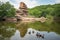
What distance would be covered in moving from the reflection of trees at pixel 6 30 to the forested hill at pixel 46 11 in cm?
64

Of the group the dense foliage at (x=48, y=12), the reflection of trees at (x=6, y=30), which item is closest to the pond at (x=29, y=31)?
the reflection of trees at (x=6, y=30)

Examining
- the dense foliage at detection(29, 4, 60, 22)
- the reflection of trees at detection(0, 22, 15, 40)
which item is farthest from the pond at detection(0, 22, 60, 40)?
the dense foliage at detection(29, 4, 60, 22)

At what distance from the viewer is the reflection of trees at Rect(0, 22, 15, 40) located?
14.4 feet

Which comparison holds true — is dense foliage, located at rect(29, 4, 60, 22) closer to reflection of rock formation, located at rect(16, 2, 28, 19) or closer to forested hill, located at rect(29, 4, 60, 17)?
forested hill, located at rect(29, 4, 60, 17)

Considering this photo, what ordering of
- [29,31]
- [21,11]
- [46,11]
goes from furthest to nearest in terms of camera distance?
[21,11] → [46,11] → [29,31]

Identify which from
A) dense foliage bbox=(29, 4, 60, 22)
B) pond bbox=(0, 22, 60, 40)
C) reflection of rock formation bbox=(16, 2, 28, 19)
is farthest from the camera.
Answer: reflection of rock formation bbox=(16, 2, 28, 19)

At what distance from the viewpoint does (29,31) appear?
4547mm

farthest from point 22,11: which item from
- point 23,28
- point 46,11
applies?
point 46,11

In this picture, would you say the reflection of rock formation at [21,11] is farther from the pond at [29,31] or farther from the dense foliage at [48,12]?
the pond at [29,31]

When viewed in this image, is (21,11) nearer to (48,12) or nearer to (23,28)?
(23,28)

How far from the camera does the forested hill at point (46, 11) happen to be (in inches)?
181

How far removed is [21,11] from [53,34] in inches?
49.8

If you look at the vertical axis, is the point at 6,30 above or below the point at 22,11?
below

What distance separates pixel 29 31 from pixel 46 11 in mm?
684
